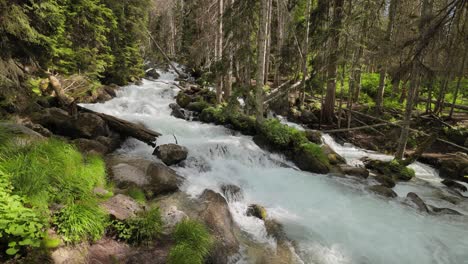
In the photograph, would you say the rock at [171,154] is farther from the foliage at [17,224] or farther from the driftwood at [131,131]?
the foliage at [17,224]

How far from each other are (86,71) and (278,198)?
39.5 feet

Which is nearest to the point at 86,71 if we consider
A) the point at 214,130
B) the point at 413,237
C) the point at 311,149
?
the point at 214,130

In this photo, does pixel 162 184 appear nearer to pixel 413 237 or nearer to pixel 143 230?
pixel 143 230

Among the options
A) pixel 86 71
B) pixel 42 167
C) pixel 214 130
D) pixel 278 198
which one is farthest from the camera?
pixel 86 71

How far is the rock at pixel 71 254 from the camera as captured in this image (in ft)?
10.0

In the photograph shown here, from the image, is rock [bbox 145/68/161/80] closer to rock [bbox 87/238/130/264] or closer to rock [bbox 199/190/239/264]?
rock [bbox 199/190/239/264]

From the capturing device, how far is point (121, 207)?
173 inches

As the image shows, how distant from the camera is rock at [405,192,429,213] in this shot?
734 centimetres

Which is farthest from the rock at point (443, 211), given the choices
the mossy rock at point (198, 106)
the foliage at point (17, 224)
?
the mossy rock at point (198, 106)

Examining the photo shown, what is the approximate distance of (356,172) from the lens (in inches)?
370

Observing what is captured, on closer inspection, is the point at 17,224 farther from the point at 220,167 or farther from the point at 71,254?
the point at 220,167

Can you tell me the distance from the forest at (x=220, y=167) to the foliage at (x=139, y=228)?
0.02 m

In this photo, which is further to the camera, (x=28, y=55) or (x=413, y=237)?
(x=28, y=55)

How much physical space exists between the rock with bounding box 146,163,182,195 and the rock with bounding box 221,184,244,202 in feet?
4.10
